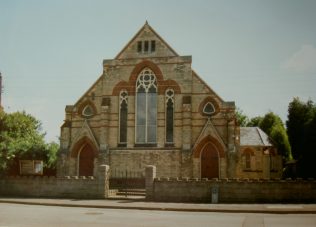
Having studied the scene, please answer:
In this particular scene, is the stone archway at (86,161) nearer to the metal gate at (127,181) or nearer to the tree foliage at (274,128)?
the metal gate at (127,181)

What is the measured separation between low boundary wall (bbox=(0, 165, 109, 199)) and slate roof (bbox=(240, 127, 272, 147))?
2063 cm

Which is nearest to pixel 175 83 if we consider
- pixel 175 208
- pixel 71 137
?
pixel 71 137

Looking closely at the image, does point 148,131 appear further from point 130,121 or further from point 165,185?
point 165,185

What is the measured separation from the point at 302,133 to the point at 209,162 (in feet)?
68.2

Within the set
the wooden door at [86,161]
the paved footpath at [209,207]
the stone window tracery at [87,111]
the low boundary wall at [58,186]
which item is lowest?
the paved footpath at [209,207]

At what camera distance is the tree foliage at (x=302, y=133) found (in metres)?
40.8

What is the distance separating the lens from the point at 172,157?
30.8 metres

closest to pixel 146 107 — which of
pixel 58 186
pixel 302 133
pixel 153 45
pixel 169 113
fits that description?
pixel 169 113

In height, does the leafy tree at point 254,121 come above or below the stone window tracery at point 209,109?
above

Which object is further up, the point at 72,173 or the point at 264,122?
the point at 264,122

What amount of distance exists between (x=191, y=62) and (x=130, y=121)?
7.06m

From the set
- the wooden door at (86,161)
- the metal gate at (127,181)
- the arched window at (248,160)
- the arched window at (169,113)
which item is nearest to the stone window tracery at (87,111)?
the wooden door at (86,161)

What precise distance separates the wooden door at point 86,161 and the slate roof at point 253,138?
1706 cm

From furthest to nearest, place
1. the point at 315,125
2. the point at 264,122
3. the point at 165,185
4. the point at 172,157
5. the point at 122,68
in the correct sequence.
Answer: the point at 264,122 < the point at 315,125 < the point at 122,68 < the point at 172,157 < the point at 165,185
